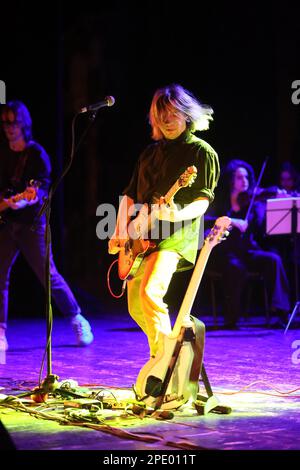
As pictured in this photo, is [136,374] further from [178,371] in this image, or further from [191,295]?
[191,295]

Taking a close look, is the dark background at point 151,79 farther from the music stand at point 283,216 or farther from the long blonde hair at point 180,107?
the long blonde hair at point 180,107

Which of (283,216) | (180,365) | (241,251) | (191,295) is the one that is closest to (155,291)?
(191,295)

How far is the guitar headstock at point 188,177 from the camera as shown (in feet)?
14.9

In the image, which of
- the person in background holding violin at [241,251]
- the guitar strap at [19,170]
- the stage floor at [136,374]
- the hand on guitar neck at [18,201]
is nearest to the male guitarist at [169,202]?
the stage floor at [136,374]

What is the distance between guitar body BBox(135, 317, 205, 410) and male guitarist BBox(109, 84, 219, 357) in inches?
5.1

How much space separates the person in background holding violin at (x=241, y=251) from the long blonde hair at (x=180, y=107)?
4068 millimetres

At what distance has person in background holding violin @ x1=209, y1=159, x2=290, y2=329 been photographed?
9.01 m

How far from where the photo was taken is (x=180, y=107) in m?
4.82

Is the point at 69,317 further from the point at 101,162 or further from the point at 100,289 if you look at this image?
the point at 101,162

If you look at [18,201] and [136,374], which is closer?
[136,374]

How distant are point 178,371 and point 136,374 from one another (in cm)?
149

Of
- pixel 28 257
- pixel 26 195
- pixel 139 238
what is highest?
pixel 26 195

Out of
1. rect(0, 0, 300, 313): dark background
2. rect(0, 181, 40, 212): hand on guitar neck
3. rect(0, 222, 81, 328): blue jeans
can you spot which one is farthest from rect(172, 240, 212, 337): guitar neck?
rect(0, 0, 300, 313): dark background

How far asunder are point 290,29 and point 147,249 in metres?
7.54
